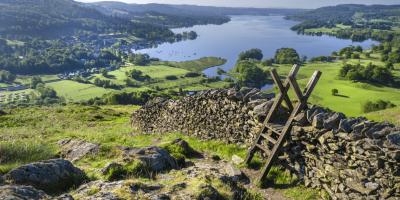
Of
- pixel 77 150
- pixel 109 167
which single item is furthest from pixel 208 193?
pixel 77 150

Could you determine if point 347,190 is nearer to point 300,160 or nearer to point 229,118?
point 300,160

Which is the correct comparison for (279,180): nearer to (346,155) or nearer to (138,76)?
(346,155)

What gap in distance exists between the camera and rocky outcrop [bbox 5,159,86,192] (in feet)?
31.9

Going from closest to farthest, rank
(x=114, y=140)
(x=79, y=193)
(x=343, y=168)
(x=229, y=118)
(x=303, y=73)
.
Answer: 1. (x=79, y=193)
2. (x=343, y=168)
3. (x=229, y=118)
4. (x=114, y=140)
5. (x=303, y=73)

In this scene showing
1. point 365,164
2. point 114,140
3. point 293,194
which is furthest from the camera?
point 114,140

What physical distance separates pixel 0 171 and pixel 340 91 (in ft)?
346

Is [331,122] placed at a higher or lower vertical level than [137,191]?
higher

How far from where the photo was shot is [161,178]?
11.5m

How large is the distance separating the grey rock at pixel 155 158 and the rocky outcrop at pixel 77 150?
10.7 feet

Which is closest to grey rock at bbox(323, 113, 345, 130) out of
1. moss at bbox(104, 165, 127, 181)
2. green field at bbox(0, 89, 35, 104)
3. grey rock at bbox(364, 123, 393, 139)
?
grey rock at bbox(364, 123, 393, 139)

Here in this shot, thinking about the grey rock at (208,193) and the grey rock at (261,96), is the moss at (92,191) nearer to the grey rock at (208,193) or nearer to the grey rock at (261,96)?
the grey rock at (208,193)

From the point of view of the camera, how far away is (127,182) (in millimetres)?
9516

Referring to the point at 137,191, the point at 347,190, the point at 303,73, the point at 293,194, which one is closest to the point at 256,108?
the point at 293,194

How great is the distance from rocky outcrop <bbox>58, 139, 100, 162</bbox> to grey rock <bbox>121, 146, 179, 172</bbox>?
3256mm
